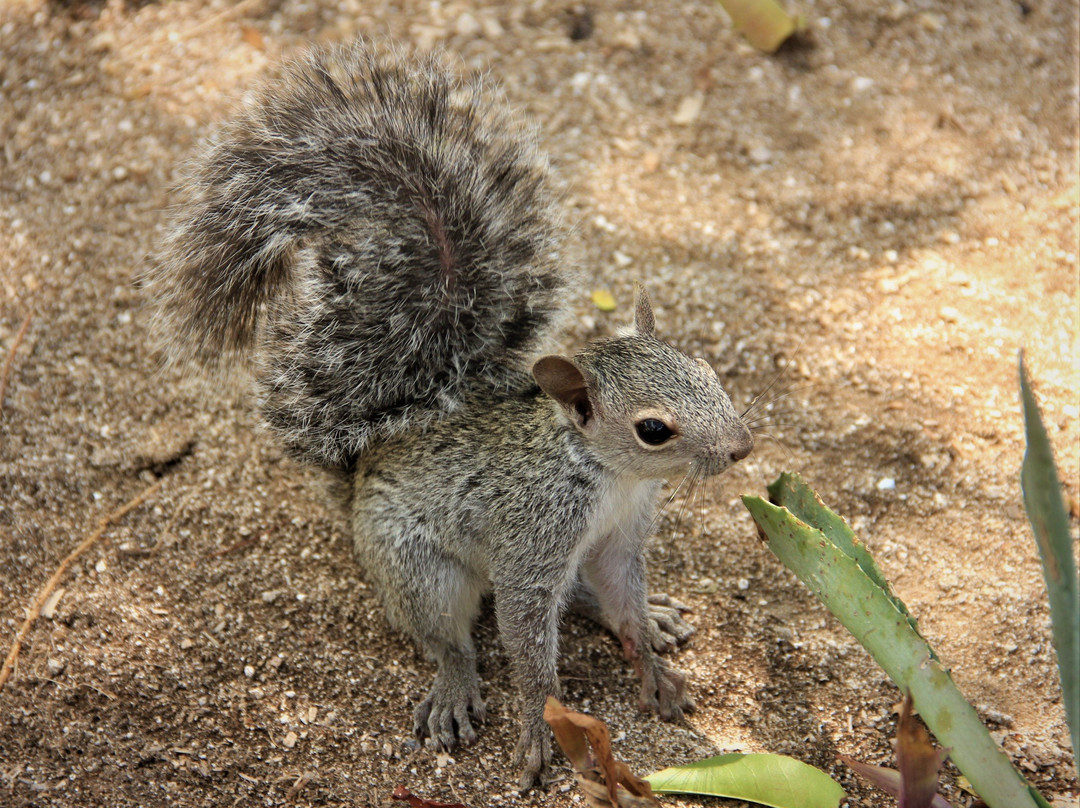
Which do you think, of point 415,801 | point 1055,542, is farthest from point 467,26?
point 1055,542

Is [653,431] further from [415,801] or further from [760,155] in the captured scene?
[760,155]

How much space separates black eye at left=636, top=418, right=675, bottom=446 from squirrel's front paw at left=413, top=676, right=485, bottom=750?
757 millimetres

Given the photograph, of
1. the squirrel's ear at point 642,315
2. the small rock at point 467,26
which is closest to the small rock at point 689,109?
the small rock at point 467,26

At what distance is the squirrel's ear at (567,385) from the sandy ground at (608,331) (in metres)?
0.59

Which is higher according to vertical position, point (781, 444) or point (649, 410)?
point (649, 410)

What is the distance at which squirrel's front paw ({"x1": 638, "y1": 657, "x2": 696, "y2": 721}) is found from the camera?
2172 millimetres

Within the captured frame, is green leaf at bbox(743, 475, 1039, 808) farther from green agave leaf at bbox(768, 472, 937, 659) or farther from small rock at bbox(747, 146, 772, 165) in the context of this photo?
small rock at bbox(747, 146, 772, 165)

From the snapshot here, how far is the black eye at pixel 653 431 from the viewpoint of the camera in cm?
192

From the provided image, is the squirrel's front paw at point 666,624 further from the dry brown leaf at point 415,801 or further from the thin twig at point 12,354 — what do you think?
the thin twig at point 12,354

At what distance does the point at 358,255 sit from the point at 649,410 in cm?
73

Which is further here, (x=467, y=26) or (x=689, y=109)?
(x=467, y=26)

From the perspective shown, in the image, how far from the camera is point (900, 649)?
1640 mm

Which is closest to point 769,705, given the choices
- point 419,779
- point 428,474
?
point 419,779

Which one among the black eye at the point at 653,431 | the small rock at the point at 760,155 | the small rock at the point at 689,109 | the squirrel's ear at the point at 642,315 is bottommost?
the black eye at the point at 653,431
